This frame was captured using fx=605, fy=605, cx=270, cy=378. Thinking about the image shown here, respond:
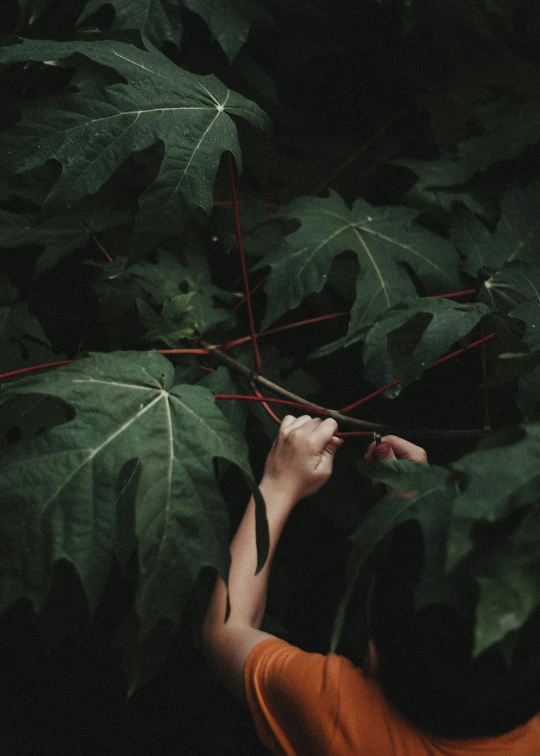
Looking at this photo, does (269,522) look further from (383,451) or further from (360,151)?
(360,151)

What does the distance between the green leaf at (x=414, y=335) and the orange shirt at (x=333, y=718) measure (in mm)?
435

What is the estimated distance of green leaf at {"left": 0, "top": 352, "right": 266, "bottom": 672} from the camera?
73 cm

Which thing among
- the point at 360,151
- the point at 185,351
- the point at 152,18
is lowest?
the point at 185,351

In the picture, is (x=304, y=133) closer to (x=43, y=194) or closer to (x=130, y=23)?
(x=130, y=23)

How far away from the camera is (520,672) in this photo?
729 mm

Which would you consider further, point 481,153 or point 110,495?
point 481,153

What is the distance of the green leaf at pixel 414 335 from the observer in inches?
32.9

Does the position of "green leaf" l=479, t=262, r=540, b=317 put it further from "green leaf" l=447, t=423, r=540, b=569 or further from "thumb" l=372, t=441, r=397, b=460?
"green leaf" l=447, t=423, r=540, b=569

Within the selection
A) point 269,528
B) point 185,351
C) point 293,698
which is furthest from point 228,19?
point 293,698

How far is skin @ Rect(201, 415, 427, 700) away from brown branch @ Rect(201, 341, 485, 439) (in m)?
0.02

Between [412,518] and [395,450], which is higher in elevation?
[412,518]

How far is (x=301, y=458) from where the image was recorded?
1.02 metres

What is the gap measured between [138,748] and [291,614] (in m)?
0.49

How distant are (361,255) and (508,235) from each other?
321 mm
